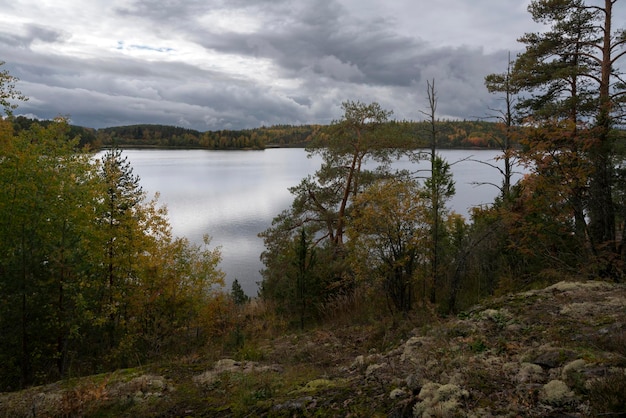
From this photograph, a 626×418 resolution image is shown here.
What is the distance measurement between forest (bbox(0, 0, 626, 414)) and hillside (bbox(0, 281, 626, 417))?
7.73ft

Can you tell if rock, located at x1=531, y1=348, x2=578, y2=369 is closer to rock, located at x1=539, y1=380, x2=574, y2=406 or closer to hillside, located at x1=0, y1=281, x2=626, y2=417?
hillside, located at x1=0, y1=281, x2=626, y2=417

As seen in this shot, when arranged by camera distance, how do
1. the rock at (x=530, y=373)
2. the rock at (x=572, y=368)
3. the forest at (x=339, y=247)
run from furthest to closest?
the forest at (x=339, y=247) → the rock at (x=530, y=373) → the rock at (x=572, y=368)

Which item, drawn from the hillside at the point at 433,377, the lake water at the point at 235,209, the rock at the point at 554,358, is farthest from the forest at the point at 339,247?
the lake water at the point at 235,209

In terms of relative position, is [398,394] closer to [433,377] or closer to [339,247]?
[433,377]

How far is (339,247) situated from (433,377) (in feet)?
41.1

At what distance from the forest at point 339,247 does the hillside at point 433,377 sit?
2.36 m

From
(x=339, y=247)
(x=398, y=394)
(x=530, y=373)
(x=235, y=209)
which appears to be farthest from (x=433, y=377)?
(x=235, y=209)

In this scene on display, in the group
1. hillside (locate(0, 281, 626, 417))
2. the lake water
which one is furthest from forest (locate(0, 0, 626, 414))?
the lake water

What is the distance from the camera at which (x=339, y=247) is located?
16625mm

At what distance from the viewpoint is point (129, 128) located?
175 m

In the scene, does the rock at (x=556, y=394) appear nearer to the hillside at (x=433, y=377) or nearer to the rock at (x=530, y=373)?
the hillside at (x=433, y=377)

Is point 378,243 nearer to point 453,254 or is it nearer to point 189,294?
point 453,254

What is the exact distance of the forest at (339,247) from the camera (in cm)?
915

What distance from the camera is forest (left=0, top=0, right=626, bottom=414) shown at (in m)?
9.15
